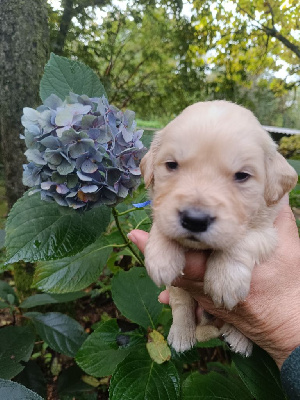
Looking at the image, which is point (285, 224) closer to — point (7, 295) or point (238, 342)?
point (238, 342)

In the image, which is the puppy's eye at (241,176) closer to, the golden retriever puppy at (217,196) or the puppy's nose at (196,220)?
the golden retriever puppy at (217,196)

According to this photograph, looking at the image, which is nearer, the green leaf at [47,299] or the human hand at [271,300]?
the human hand at [271,300]

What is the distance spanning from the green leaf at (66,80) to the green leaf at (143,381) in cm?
110

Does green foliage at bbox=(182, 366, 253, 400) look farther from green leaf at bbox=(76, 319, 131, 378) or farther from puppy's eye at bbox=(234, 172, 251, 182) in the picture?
puppy's eye at bbox=(234, 172, 251, 182)

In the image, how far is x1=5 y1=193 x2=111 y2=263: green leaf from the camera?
1281 millimetres

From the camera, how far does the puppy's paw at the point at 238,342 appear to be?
141 centimetres

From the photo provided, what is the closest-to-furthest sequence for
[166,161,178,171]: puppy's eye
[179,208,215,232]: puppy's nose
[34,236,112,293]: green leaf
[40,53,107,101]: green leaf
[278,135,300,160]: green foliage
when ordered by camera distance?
[179,208,215,232]: puppy's nose → [166,161,178,171]: puppy's eye → [40,53,107,101]: green leaf → [34,236,112,293]: green leaf → [278,135,300,160]: green foliage

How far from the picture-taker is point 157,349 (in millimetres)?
1396

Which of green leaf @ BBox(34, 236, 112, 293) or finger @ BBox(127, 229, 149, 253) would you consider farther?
green leaf @ BBox(34, 236, 112, 293)

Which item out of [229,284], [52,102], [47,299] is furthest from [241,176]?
[47,299]

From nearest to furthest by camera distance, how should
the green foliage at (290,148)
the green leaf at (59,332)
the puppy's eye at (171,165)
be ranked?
the puppy's eye at (171,165), the green leaf at (59,332), the green foliage at (290,148)

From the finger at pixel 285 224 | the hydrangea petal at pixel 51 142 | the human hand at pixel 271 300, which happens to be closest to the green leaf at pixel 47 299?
the human hand at pixel 271 300

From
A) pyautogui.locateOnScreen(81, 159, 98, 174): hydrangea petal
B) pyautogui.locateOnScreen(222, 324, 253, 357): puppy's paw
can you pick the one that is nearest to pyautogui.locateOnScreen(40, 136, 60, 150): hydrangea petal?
pyautogui.locateOnScreen(81, 159, 98, 174): hydrangea petal

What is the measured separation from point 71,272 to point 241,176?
90 cm
